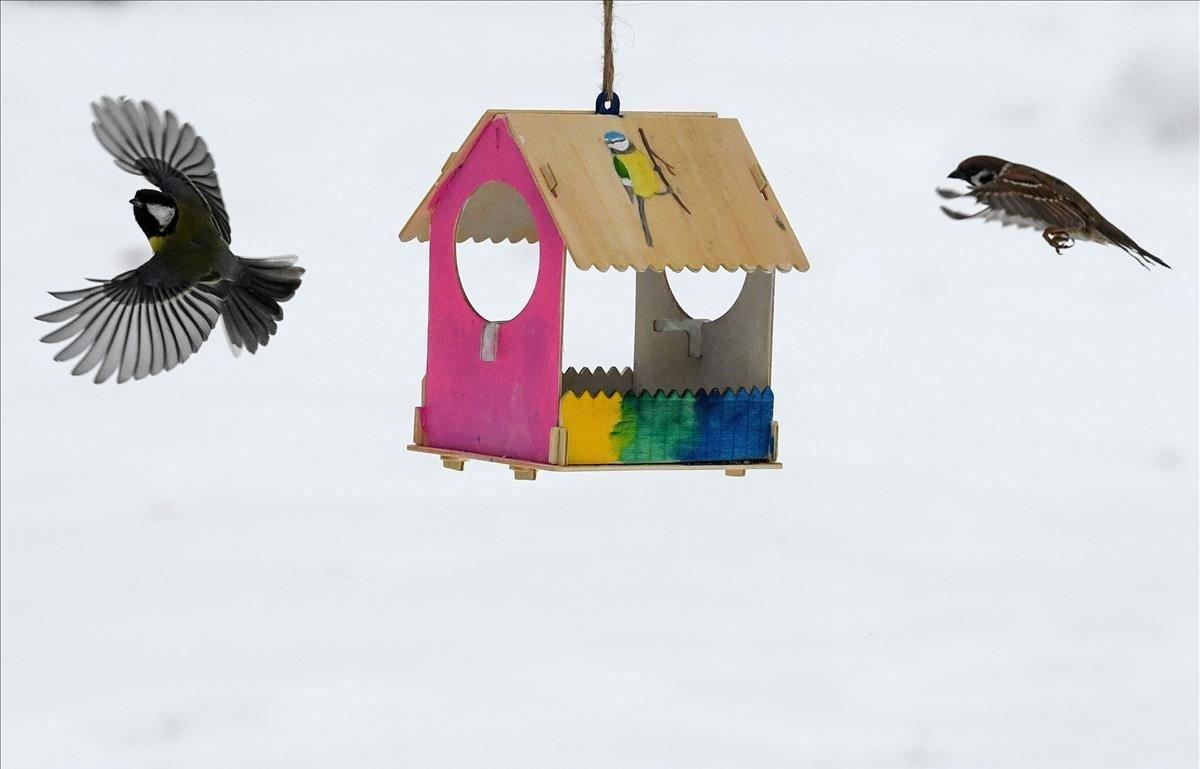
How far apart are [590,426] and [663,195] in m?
0.53

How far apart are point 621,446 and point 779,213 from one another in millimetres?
632

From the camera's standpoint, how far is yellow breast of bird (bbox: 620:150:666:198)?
410 centimetres

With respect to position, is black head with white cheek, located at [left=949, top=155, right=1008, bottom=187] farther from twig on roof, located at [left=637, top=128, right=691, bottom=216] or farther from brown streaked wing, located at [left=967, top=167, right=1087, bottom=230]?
twig on roof, located at [left=637, top=128, right=691, bottom=216]

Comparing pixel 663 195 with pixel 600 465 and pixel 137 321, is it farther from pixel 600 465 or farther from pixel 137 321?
pixel 137 321

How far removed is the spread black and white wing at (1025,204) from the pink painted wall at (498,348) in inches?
35.8

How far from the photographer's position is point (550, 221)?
405 cm

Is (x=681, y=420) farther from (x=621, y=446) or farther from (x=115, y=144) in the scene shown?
(x=115, y=144)

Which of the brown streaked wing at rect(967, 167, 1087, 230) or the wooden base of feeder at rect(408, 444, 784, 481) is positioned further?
the wooden base of feeder at rect(408, 444, 784, 481)

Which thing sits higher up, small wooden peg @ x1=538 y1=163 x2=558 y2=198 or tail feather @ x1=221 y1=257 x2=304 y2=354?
small wooden peg @ x1=538 y1=163 x2=558 y2=198

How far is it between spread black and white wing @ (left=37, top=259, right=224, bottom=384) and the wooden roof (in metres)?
0.65

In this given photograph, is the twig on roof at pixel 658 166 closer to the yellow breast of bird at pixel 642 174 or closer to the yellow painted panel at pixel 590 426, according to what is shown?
the yellow breast of bird at pixel 642 174

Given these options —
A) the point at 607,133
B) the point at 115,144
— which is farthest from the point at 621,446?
the point at 115,144

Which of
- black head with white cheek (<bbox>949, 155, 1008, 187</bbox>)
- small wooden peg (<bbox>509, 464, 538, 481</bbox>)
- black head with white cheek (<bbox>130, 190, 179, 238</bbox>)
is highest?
black head with white cheek (<bbox>949, 155, 1008, 187</bbox>)

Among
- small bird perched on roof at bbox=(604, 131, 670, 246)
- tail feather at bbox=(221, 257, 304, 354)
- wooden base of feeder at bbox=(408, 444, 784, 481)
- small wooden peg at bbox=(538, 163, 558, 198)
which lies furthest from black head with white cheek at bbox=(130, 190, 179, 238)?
small bird perched on roof at bbox=(604, 131, 670, 246)
